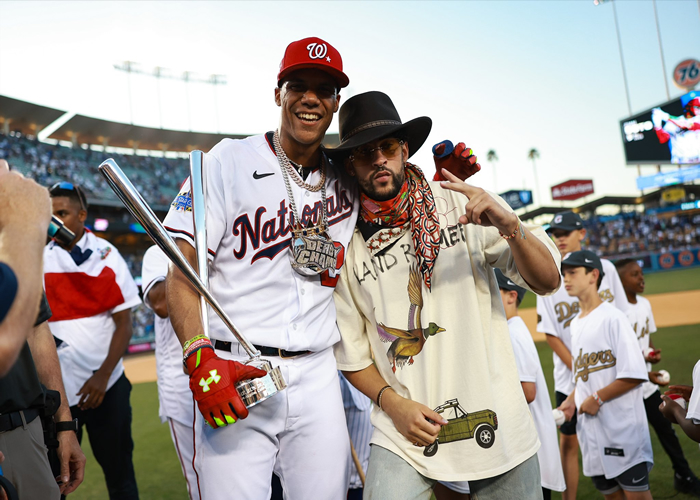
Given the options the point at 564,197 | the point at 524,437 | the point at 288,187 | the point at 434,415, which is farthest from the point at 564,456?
the point at 564,197

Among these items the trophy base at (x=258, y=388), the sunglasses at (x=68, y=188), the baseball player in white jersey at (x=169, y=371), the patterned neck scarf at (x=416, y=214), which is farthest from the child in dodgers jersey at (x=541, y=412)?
the sunglasses at (x=68, y=188)

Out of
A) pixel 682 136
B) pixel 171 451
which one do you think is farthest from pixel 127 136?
pixel 171 451

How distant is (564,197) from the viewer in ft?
214

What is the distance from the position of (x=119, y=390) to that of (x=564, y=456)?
12.2 ft

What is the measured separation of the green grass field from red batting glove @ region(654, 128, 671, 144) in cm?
1652

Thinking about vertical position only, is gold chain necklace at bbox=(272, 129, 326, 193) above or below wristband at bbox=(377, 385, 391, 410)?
above

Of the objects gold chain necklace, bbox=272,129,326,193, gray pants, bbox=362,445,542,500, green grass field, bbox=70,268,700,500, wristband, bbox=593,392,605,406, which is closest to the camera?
gray pants, bbox=362,445,542,500

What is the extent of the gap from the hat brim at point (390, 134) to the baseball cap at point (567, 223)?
2.84 m

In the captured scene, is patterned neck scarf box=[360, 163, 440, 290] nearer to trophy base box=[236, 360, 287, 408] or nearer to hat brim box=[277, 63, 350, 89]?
hat brim box=[277, 63, 350, 89]

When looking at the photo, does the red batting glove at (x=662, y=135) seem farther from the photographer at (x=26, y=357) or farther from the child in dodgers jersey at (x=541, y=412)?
the photographer at (x=26, y=357)

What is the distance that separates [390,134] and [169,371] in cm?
245

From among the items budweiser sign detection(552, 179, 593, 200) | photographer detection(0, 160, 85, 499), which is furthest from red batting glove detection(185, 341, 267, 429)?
budweiser sign detection(552, 179, 593, 200)

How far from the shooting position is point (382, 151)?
248cm

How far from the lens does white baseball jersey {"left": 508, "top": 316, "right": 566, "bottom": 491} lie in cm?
342
